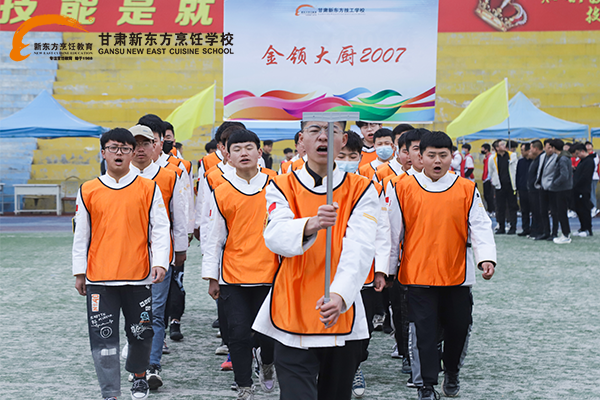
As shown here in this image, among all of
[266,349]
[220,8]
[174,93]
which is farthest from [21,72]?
[266,349]

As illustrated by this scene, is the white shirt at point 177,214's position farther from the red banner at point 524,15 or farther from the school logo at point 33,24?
the red banner at point 524,15

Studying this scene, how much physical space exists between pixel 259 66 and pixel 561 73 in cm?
1391

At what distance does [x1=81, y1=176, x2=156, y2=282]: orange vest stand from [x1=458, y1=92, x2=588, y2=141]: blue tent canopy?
1367 cm

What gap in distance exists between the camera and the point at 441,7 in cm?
2453

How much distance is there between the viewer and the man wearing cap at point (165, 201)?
17.3ft

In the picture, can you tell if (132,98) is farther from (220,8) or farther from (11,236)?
(11,236)

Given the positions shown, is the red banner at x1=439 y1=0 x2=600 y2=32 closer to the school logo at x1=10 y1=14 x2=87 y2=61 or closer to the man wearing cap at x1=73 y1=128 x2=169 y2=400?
the school logo at x1=10 y1=14 x2=87 y2=61

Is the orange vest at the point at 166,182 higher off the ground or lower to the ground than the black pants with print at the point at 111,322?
higher

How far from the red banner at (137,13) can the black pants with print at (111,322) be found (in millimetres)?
19352

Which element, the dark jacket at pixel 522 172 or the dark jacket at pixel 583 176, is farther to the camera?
the dark jacket at pixel 522 172

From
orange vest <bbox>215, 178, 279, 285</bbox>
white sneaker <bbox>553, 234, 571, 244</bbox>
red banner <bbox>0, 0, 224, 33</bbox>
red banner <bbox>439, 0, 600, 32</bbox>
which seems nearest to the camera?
orange vest <bbox>215, 178, 279, 285</bbox>

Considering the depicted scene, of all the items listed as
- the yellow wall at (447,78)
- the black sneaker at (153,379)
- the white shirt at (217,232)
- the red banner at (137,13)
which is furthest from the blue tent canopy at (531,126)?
the black sneaker at (153,379)

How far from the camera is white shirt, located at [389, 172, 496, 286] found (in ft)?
14.7

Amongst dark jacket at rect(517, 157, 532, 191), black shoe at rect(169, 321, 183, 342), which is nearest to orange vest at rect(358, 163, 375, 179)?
black shoe at rect(169, 321, 183, 342)
